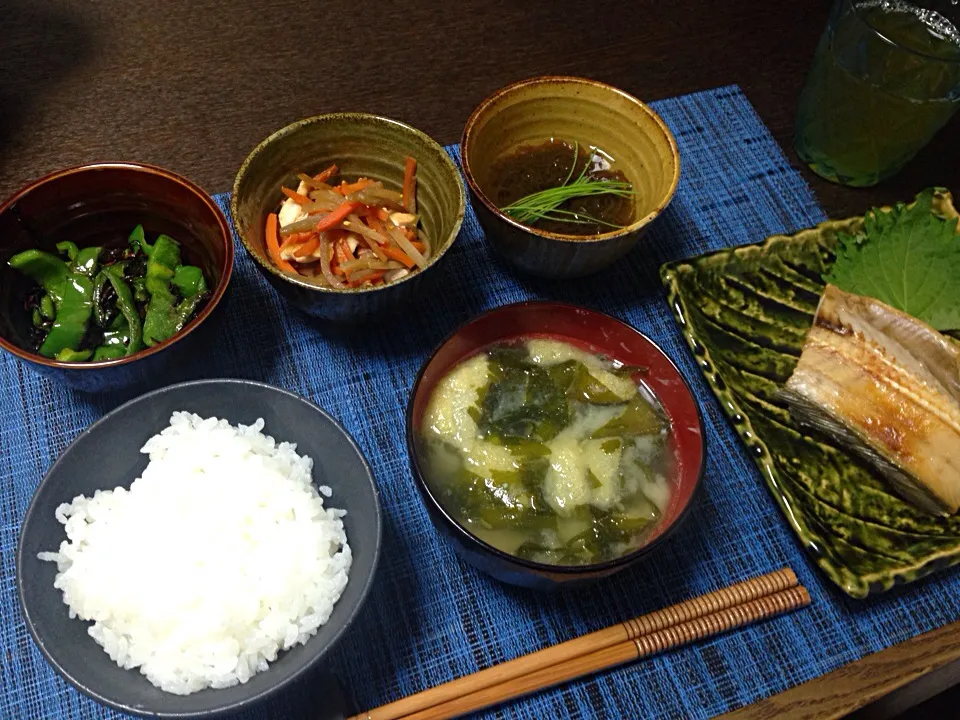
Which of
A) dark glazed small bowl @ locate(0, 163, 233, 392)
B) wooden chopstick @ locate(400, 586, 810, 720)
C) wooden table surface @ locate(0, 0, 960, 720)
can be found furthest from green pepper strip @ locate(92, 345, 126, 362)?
wooden chopstick @ locate(400, 586, 810, 720)

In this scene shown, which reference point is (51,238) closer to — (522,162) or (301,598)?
(301,598)

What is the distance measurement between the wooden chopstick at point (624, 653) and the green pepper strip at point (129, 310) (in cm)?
113

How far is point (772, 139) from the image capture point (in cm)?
278

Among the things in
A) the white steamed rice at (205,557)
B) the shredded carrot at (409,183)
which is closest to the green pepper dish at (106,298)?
the white steamed rice at (205,557)

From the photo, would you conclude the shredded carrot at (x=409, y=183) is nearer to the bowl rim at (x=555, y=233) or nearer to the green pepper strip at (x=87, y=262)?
the bowl rim at (x=555, y=233)

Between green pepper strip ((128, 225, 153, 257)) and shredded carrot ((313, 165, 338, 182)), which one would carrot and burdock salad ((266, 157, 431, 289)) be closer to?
shredded carrot ((313, 165, 338, 182))

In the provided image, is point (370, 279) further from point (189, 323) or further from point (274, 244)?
point (189, 323)

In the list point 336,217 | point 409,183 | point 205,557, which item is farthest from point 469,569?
point 409,183

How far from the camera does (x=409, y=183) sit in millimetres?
2162

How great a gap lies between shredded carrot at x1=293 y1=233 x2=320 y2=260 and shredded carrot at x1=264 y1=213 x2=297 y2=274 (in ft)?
0.13

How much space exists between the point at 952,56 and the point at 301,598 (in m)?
2.65

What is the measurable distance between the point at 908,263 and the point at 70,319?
250 cm

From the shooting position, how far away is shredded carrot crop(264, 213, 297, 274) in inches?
78.4

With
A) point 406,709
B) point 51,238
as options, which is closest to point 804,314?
point 406,709
